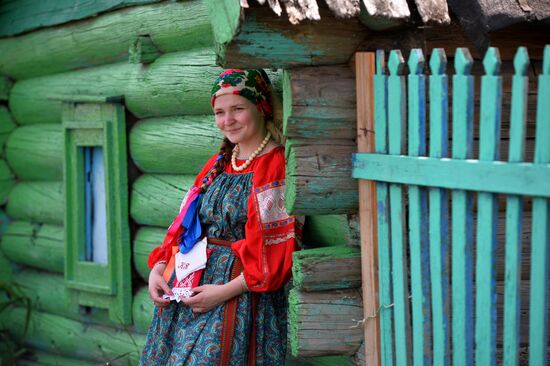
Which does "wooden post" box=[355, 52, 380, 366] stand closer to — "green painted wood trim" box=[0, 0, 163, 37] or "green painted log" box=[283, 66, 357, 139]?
"green painted log" box=[283, 66, 357, 139]

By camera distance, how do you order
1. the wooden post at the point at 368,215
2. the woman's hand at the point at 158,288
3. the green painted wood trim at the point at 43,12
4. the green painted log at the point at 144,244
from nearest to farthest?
the wooden post at the point at 368,215
the woman's hand at the point at 158,288
the green painted log at the point at 144,244
the green painted wood trim at the point at 43,12

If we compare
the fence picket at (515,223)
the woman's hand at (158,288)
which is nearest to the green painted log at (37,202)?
the woman's hand at (158,288)

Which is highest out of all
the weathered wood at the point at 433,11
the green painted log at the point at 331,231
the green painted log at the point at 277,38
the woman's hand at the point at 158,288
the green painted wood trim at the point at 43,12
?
the green painted wood trim at the point at 43,12

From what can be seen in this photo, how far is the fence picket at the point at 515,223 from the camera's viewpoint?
9.77 ft

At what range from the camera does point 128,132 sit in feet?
20.4

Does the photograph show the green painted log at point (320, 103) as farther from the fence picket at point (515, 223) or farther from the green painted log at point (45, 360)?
the green painted log at point (45, 360)

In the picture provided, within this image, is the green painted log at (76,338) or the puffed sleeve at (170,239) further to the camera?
the green painted log at (76,338)

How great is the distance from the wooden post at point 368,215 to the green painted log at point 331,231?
0.20 metres

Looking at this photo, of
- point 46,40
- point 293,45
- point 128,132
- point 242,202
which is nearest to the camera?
point 293,45

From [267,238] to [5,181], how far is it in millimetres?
4138

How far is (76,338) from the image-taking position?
6949 millimetres

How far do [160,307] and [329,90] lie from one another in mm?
1455

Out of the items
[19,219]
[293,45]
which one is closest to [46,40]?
[19,219]

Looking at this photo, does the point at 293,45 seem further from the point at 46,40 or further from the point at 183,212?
the point at 46,40
